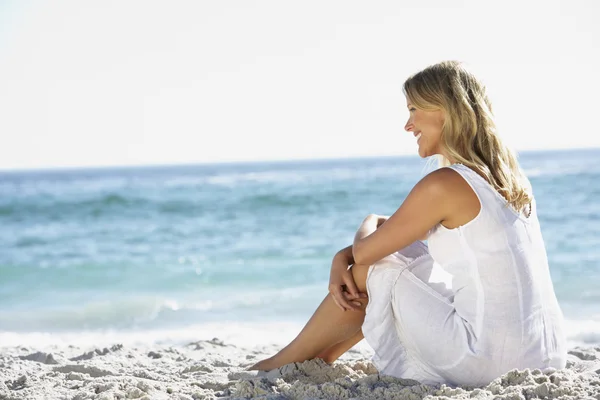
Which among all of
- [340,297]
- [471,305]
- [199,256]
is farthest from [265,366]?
[199,256]

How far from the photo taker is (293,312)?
590cm

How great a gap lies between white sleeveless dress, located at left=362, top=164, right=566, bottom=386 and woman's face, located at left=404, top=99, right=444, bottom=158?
204 mm

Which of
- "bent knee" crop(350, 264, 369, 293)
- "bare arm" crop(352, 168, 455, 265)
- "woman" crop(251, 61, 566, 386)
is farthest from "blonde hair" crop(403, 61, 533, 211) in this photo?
"bent knee" crop(350, 264, 369, 293)

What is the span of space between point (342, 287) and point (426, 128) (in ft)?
2.14

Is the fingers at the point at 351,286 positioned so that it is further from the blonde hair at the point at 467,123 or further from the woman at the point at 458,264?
the blonde hair at the point at 467,123

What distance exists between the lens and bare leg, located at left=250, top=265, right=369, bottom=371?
8.76 feet

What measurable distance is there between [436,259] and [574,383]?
1.97ft

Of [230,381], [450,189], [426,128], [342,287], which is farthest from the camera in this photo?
[230,381]

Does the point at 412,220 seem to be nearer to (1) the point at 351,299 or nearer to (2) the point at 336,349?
(1) the point at 351,299

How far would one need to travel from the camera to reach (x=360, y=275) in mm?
2627

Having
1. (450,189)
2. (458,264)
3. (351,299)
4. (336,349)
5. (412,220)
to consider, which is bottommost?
(336,349)

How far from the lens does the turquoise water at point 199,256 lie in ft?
19.2

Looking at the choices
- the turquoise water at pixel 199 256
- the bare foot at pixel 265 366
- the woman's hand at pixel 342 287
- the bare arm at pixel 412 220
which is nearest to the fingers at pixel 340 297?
the woman's hand at pixel 342 287

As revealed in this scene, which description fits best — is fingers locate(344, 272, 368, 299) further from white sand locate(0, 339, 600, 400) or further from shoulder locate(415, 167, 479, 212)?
shoulder locate(415, 167, 479, 212)
